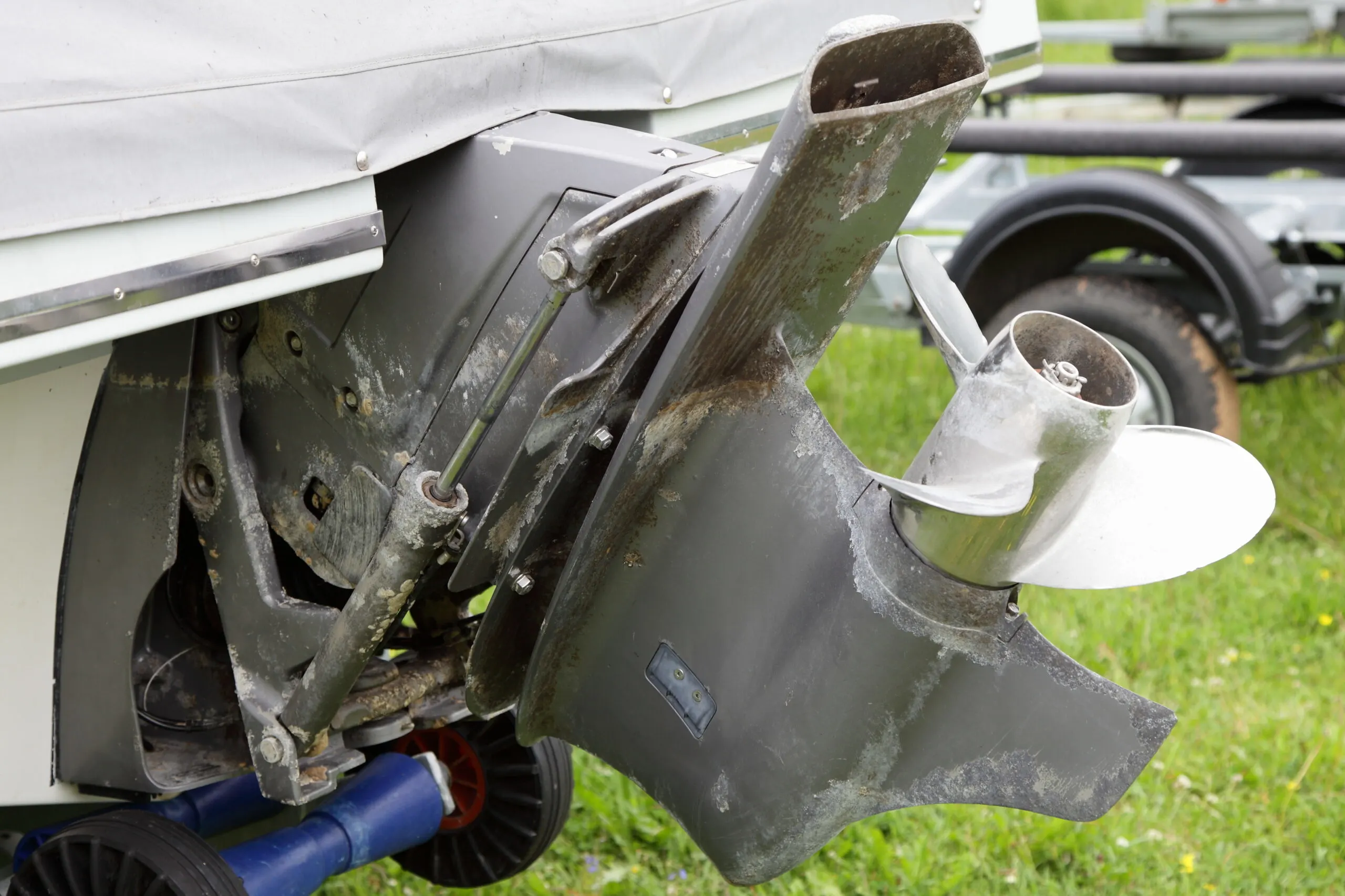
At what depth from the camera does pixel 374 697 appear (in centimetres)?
202

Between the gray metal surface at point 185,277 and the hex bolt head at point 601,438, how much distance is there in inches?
13.6

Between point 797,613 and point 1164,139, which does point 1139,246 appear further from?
point 797,613

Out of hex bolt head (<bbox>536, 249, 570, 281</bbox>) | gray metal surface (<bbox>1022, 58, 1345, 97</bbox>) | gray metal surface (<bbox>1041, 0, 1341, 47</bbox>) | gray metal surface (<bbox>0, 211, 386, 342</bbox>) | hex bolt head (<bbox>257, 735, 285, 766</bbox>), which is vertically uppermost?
gray metal surface (<bbox>0, 211, 386, 342</bbox>)

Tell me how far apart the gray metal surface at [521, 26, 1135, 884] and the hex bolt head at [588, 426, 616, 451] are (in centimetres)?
4

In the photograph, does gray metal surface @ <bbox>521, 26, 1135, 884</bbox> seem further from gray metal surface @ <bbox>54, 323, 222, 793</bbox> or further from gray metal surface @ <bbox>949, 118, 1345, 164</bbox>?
gray metal surface @ <bbox>949, 118, 1345, 164</bbox>

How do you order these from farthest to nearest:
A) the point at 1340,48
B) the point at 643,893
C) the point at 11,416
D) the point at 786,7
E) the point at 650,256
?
the point at 1340,48 < the point at 643,893 < the point at 786,7 < the point at 11,416 < the point at 650,256

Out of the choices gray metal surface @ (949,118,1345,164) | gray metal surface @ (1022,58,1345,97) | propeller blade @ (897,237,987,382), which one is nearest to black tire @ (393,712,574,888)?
propeller blade @ (897,237,987,382)

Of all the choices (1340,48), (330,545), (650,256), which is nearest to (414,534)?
(330,545)

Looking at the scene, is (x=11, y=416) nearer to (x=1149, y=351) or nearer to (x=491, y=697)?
(x=491, y=697)

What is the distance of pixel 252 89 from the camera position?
5.15 ft

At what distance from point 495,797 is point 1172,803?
146cm

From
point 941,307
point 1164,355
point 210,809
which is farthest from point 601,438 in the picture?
point 1164,355

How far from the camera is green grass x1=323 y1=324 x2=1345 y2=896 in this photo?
2.80 metres

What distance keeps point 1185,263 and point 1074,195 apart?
370 mm
